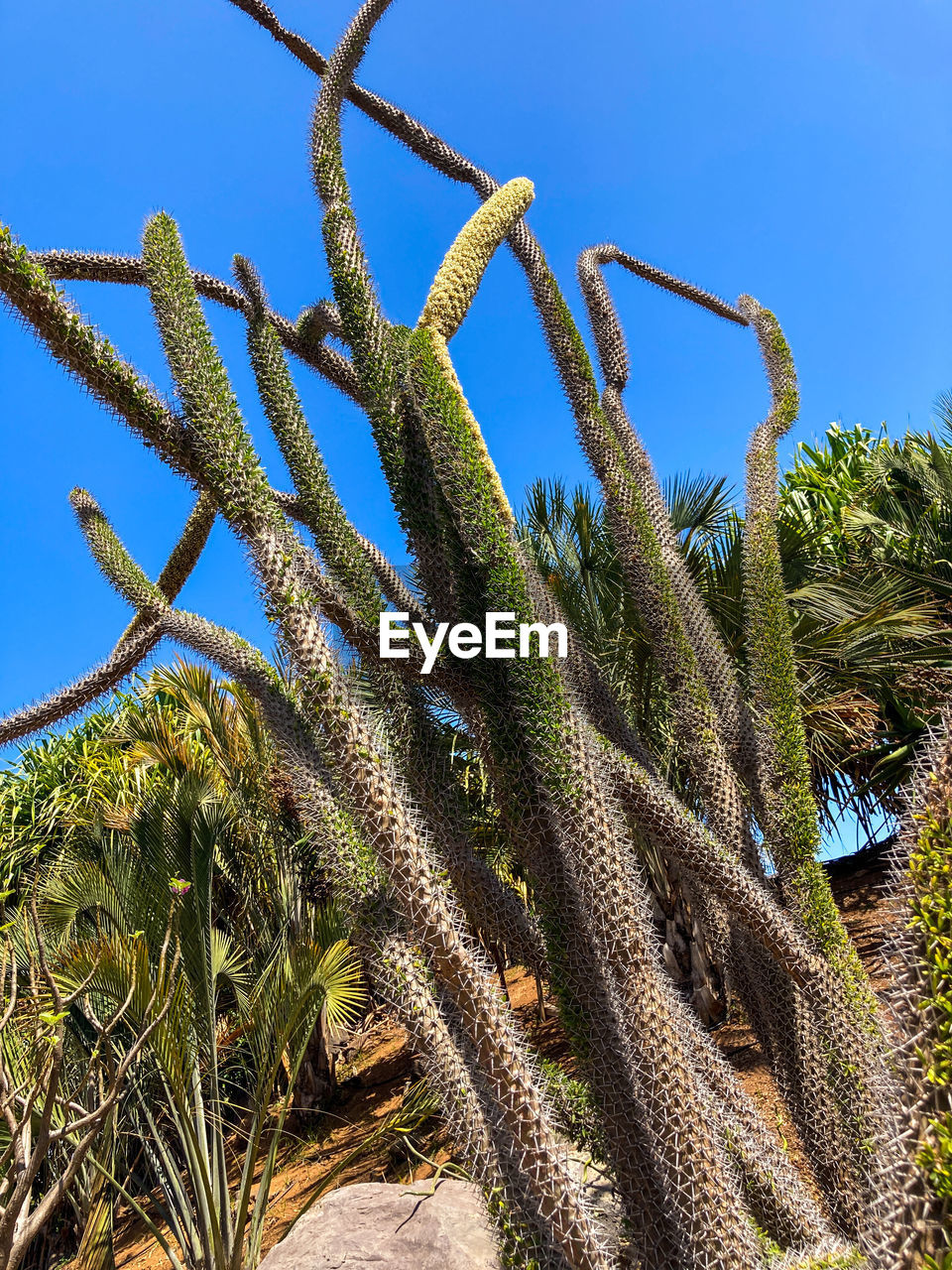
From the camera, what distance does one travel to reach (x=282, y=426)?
5105 mm

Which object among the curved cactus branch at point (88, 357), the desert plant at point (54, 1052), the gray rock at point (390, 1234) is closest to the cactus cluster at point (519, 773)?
the curved cactus branch at point (88, 357)

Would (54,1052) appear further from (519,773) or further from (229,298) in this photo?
(229,298)

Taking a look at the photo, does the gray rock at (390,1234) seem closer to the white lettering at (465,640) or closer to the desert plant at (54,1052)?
the desert plant at (54,1052)

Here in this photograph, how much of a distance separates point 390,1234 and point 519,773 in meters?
3.61

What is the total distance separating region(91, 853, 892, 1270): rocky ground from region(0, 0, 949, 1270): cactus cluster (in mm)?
1672

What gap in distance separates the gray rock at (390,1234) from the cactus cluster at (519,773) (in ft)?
5.40

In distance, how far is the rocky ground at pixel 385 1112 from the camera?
23.8 ft

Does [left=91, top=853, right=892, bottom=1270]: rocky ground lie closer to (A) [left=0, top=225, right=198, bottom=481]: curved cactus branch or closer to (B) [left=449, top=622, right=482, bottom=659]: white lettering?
(B) [left=449, top=622, right=482, bottom=659]: white lettering

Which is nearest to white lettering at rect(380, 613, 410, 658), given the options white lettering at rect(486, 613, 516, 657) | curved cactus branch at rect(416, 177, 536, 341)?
white lettering at rect(486, 613, 516, 657)

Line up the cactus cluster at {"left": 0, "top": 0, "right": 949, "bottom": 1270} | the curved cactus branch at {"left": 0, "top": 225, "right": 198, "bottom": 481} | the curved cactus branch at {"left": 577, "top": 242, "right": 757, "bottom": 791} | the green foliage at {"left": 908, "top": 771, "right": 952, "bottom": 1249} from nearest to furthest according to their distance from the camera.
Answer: the green foliage at {"left": 908, "top": 771, "right": 952, "bottom": 1249}, the cactus cluster at {"left": 0, "top": 0, "right": 949, "bottom": 1270}, the curved cactus branch at {"left": 0, "top": 225, "right": 198, "bottom": 481}, the curved cactus branch at {"left": 577, "top": 242, "right": 757, "bottom": 791}

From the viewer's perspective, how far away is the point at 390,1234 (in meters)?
5.39

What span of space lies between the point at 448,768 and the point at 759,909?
6.48 feet

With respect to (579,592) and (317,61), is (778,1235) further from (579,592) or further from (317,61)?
(317,61)

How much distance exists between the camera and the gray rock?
516 cm
